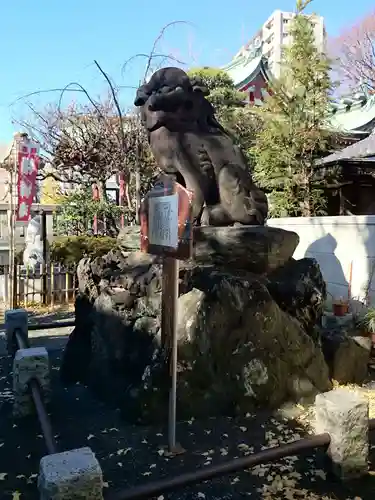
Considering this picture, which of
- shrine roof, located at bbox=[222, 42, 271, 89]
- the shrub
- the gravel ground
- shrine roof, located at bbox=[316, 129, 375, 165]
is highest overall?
shrine roof, located at bbox=[222, 42, 271, 89]

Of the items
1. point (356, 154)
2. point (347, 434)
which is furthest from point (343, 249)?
point (347, 434)

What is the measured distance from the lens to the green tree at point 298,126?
11836 mm

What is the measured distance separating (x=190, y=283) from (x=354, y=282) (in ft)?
12.9

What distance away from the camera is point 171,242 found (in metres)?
2.93

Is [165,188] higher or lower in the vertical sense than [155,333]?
higher

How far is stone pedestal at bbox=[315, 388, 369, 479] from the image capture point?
9.13ft

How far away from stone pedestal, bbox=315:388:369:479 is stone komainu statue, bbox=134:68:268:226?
2.17 m

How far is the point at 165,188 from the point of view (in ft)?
10.3

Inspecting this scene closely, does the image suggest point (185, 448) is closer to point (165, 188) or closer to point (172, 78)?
point (165, 188)

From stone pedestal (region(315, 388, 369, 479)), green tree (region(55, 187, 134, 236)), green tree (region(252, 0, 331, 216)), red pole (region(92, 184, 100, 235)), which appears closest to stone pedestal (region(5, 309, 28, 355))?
stone pedestal (region(315, 388, 369, 479))

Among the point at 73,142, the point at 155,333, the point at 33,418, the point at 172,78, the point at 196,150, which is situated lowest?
the point at 33,418

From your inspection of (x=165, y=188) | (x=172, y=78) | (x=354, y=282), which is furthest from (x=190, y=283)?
(x=354, y=282)

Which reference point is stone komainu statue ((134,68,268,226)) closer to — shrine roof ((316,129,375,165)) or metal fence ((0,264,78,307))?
metal fence ((0,264,78,307))

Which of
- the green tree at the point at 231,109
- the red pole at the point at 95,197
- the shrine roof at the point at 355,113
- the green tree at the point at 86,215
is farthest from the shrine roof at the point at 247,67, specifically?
the green tree at the point at 86,215
